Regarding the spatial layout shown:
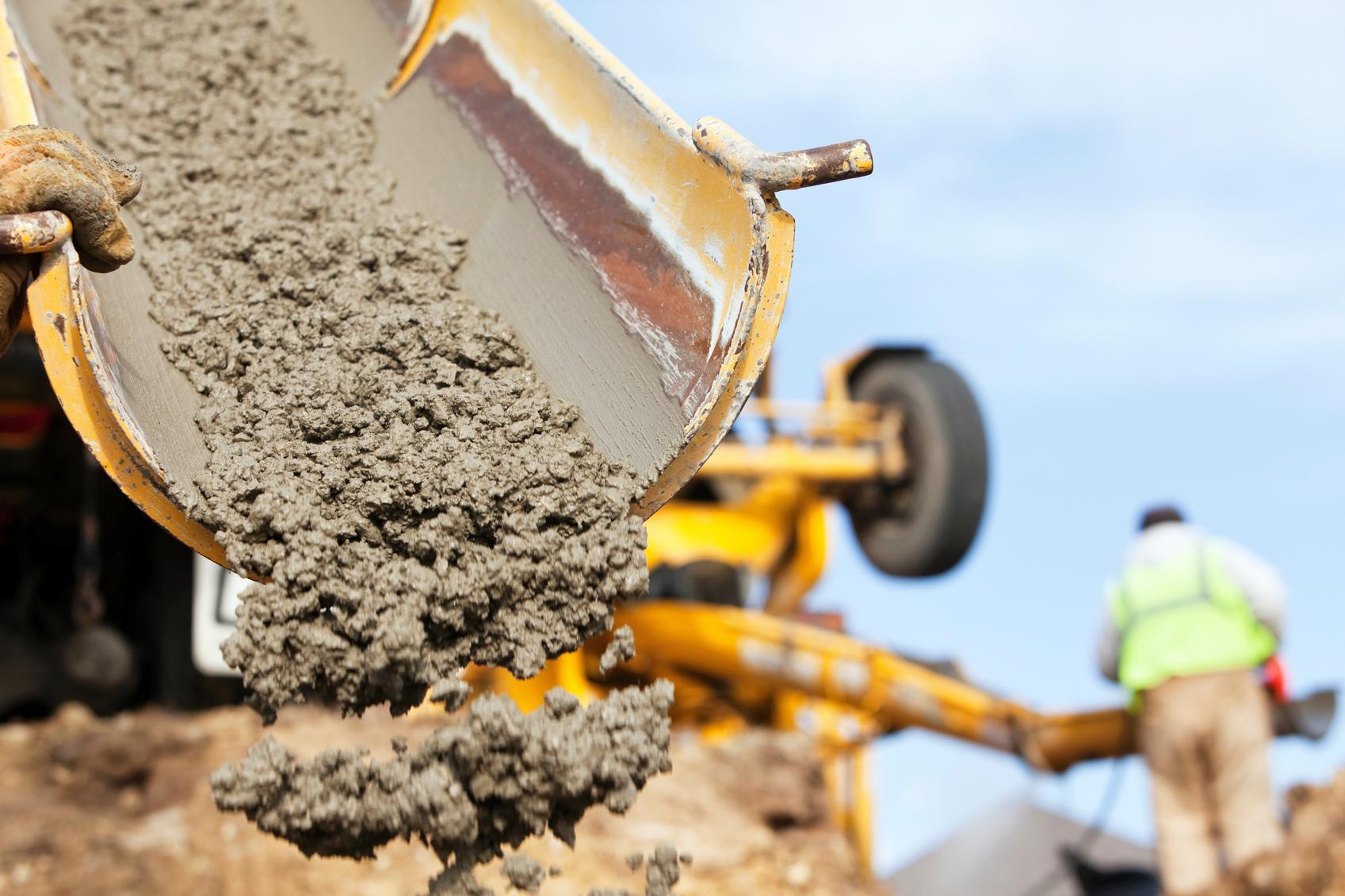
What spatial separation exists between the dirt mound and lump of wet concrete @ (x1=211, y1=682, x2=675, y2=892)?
258cm

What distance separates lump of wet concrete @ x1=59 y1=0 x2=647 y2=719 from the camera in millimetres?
1800

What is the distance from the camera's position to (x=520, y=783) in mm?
1740

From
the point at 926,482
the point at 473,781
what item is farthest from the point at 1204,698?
the point at 473,781

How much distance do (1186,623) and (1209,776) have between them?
1.65 ft

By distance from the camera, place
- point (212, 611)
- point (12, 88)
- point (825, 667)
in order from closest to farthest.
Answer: point (12, 88), point (212, 611), point (825, 667)

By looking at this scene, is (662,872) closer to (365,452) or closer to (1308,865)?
(365,452)

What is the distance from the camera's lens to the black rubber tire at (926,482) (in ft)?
17.7

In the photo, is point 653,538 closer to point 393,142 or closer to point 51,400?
point 51,400

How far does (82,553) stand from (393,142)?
3.20 metres

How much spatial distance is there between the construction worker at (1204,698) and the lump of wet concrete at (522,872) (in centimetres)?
303

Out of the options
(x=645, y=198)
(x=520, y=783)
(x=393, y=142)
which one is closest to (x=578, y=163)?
(x=645, y=198)

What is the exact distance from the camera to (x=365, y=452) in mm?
1938

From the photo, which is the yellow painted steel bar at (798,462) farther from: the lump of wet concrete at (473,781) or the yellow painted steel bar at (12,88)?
the lump of wet concrete at (473,781)

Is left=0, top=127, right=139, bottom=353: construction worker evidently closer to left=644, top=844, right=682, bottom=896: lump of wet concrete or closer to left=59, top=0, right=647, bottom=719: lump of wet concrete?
left=59, top=0, right=647, bottom=719: lump of wet concrete
